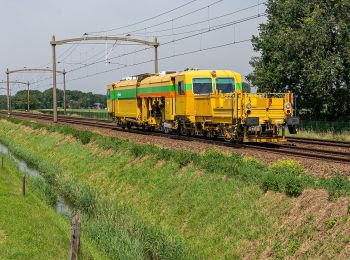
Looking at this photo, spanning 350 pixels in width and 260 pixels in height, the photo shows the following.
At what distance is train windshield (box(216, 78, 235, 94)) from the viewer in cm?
2836

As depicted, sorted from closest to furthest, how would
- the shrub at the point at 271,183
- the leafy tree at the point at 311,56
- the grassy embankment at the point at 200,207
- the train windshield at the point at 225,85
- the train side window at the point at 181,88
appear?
the grassy embankment at the point at 200,207 < the shrub at the point at 271,183 < the train side window at the point at 181,88 < the train windshield at the point at 225,85 < the leafy tree at the point at 311,56

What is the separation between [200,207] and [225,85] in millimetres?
14664

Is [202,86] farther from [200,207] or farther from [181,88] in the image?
[200,207]

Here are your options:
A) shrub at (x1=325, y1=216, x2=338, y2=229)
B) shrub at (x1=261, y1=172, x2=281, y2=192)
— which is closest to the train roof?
shrub at (x1=261, y1=172, x2=281, y2=192)

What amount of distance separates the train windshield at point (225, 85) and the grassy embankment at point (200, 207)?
6.52 m

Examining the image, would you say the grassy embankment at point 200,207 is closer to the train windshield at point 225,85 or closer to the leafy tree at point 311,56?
the train windshield at point 225,85

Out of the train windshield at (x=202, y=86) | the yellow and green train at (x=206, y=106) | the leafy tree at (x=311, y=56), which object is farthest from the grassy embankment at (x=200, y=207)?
the leafy tree at (x=311, y=56)

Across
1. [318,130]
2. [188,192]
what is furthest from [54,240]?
[318,130]

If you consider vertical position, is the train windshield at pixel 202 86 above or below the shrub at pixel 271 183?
above

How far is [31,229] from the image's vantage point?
14727mm

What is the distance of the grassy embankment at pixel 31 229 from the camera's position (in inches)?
495

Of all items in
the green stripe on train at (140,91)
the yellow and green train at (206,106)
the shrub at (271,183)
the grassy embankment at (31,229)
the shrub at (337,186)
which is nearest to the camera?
the shrub at (337,186)

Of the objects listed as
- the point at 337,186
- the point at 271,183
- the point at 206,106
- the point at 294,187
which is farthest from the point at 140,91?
the point at 337,186

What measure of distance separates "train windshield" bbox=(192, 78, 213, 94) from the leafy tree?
11.5 m
